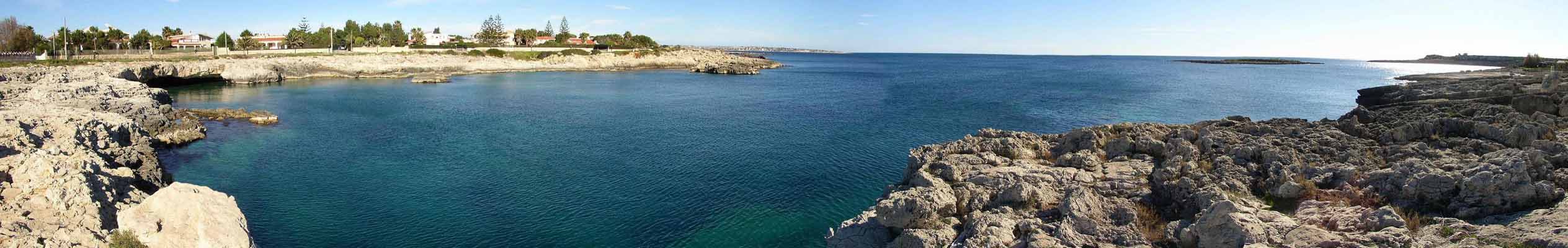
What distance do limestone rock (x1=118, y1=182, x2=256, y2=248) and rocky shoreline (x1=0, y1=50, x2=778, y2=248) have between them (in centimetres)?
2

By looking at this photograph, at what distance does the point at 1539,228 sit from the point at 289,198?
33244 millimetres

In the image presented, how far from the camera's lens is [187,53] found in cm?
9419

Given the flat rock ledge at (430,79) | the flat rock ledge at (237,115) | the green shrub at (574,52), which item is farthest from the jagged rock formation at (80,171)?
the green shrub at (574,52)

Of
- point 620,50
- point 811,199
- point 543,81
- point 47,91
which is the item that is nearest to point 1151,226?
point 811,199

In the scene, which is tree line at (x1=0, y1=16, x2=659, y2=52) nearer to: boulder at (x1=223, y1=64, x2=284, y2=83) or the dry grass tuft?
boulder at (x1=223, y1=64, x2=284, y2=83)

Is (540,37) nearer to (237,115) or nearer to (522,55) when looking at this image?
(522,55)

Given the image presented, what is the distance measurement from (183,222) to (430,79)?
3076 inches

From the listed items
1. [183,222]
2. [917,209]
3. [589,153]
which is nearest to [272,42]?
[589,153]

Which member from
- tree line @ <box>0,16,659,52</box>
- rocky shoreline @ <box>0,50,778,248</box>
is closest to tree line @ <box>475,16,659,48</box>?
tree line @ <box>0,16,659,52</box>

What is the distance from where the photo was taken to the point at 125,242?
15961mm

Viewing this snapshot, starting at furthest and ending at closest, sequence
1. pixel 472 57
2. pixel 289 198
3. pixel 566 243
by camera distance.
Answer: pixel 472 57, pixel 289 198, pixel 566 243

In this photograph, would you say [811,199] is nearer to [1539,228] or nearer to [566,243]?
[566,243]

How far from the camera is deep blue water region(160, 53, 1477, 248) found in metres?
22.9

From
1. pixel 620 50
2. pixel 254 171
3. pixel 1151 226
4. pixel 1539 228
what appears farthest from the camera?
pixel 620 50
